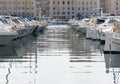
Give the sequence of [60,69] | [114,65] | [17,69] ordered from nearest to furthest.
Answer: [17,69]
[60,69]
[114,65]

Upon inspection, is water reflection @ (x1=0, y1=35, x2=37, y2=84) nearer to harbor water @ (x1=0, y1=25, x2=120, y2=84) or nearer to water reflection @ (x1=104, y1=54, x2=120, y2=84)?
harbor water @ (x1=0, y1=25, x2=120, y2=84)

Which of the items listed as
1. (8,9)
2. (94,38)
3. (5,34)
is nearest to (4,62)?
(5,34)

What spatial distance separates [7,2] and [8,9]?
6695mm

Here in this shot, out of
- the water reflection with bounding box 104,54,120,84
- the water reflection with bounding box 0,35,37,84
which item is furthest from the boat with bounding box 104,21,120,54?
the water reflection with bounding box 0,35,37,84

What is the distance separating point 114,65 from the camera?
20.4m

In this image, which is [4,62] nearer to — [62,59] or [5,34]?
[62,59]

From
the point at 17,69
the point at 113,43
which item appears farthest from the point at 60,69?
the point at 113,43

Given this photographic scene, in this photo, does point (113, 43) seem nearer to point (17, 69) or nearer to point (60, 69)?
point (60, 69)

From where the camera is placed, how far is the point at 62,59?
23656mm

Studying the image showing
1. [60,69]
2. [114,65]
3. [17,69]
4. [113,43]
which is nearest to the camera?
[17,69]

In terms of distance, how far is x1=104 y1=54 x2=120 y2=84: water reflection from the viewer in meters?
16.9

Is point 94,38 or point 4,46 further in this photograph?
point 94,38

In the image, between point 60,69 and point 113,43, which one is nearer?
point 60,69

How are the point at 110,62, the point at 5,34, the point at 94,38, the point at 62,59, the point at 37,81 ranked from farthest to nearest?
the point at 94,38 < the point at 5,34 < the point at 62,59 < the point at 110,62 < the point at 37,81
